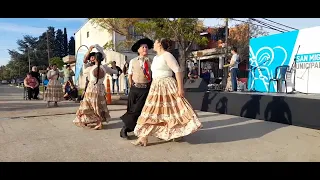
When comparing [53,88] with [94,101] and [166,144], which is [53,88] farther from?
[166,144]

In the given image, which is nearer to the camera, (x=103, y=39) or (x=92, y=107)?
(x=92, y=107)

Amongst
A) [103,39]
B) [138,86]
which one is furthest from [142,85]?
[103,39]

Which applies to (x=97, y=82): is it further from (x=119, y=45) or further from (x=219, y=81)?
(x=119, y=45)

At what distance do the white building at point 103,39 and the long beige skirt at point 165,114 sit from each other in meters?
14.6

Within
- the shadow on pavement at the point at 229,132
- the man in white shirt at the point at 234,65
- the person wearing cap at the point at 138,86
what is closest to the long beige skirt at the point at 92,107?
the person wearing cap at the point at 138,86

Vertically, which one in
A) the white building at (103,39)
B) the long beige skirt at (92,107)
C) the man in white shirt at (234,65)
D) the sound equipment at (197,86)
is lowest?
the long beige skirt at (92,107)

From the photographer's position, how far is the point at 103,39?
99.5 ft

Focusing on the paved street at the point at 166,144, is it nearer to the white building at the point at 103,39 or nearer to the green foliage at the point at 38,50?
the white building at the point at 103,39

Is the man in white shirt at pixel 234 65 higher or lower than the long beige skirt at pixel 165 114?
higher

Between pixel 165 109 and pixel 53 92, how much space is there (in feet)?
21.3

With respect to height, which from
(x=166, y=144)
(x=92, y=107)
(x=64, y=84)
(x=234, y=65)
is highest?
(x=234, y=65)

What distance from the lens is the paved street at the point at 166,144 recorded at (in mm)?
3977

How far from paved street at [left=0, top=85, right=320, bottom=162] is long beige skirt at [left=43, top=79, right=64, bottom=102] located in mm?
3290
